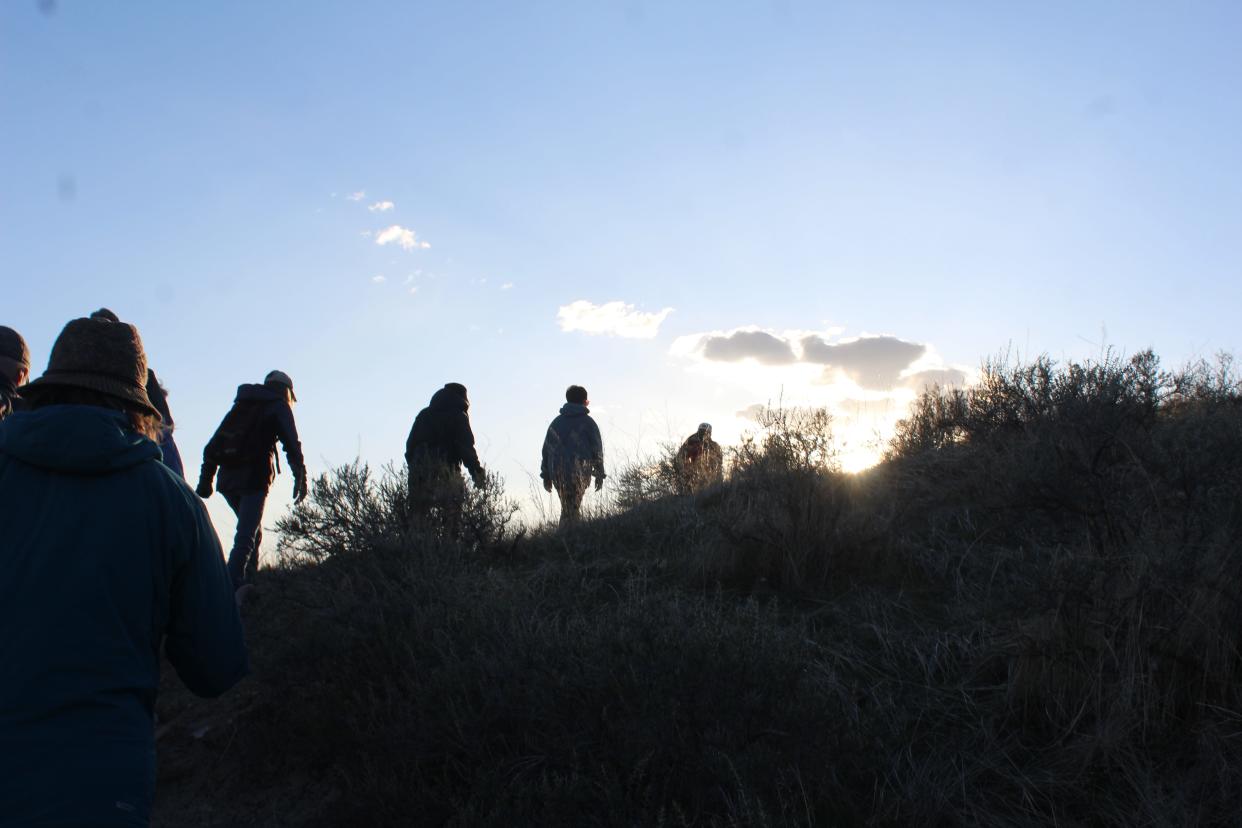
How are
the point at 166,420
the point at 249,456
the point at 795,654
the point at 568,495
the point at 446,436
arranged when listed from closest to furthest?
the point at 795,654 → the point at 166,420 → the point at 249,456 → the point at 446,436 → the point at 568,495

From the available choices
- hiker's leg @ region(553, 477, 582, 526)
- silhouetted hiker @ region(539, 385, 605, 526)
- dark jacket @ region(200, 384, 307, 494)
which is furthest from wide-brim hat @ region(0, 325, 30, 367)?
silhouetted hiker @ region(539, 385, 605, 526)

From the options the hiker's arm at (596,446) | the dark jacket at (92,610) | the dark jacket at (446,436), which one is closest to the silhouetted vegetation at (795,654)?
the dark jacket at (92,610)

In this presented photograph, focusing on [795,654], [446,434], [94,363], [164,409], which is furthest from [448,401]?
[94,363]

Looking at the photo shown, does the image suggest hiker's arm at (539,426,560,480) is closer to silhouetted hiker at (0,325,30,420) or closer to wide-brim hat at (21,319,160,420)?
silhouetted hiker at (0,325,30,420)

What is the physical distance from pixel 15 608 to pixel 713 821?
7.57ft

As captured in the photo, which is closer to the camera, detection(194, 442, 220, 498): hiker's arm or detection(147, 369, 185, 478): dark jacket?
detection(147, 369, 185, 478): dark jacket

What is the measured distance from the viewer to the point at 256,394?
862 centimetres

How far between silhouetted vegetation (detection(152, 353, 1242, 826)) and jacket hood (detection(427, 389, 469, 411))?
2.50 metres

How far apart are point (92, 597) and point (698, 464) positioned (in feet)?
29.8

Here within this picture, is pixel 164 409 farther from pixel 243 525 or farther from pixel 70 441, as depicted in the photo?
pixel 70 441

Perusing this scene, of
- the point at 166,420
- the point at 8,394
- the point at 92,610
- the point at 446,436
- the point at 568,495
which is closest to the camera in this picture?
the point at 92,610

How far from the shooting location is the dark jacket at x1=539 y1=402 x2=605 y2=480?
11.7 meters

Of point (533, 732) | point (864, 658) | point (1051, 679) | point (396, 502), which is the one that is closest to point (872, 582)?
point (864, 658)

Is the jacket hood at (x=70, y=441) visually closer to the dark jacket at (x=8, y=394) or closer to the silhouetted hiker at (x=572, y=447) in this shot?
the dark jacket at (x=8, y=394)
